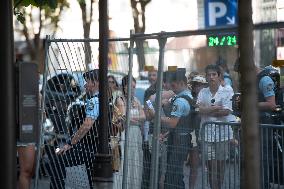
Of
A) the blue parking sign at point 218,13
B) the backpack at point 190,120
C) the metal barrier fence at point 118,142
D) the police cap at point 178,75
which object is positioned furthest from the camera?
the blue parking sign at point 218,13

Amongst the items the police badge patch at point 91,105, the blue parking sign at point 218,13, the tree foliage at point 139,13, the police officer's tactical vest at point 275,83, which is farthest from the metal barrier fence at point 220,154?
the tree foliage at point 139,13

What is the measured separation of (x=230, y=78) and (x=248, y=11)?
2435 mm

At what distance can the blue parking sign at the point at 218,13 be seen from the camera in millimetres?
9313

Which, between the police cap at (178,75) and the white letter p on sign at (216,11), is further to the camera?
the white letter p on sign at (216,11)

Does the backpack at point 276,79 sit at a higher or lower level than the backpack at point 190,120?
higher

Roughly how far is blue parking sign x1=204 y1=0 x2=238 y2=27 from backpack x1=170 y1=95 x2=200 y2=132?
8.10 feet

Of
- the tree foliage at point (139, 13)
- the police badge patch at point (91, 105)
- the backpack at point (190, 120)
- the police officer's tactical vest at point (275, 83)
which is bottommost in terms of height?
the backpack at point (190, 120)

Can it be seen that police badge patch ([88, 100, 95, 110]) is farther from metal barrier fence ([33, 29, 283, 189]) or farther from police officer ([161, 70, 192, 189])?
police officer ([161, 70, 192, 189])

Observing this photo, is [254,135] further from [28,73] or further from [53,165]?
[53,165]

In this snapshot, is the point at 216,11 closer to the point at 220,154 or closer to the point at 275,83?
the point at 275,83

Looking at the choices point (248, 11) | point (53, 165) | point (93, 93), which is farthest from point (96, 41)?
point (248, 11)

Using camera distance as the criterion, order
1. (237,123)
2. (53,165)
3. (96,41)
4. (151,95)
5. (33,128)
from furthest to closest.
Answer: (53,165)
(96,41)
(151,95)
(237,123)
(33,128)

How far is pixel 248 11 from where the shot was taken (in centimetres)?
420

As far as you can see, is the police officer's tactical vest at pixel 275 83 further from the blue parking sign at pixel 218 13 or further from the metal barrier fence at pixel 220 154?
the blue parking sign at pixel 218 13
